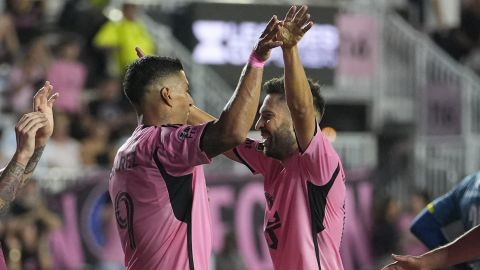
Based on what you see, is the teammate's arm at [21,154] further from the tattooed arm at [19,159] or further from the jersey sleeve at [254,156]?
the jersey sleeve at [254,156]

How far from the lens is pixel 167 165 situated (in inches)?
245

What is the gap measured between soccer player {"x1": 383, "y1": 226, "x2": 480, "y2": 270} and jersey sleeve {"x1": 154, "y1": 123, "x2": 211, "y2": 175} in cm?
129

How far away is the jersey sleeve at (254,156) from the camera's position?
7223 mm

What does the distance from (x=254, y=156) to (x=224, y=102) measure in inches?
371

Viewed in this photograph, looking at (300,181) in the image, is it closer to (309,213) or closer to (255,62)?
(309,213)

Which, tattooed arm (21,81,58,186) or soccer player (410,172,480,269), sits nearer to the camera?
tattooed arm (21,81,58,186)

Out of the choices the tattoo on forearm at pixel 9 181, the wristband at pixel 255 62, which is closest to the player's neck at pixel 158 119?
the wristband at pixel 255 62

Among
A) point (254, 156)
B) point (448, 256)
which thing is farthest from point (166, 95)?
point (448, 256)

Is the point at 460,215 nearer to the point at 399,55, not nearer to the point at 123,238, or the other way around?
the point at 123,238

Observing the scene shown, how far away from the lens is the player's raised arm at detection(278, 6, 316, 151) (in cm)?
612

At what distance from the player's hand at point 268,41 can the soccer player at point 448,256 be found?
54.3 inches

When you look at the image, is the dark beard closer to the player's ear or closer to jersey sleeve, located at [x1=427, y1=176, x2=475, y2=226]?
the player's ear

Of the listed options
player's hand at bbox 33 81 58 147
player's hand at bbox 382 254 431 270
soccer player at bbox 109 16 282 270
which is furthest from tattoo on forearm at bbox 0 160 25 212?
player's hand at bbox 382 254 431 270

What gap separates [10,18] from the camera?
1570 cm
